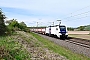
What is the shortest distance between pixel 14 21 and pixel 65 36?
38.0 feet

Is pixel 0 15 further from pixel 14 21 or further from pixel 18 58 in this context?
pixel 14 21

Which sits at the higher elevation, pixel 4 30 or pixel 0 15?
pixel 0 15

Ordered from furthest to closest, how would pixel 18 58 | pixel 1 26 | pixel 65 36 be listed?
pixel 65 36, pixel 1 26, pixel 18 58

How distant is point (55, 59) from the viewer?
29.9 feet

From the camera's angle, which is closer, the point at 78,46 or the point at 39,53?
the point at 39,53

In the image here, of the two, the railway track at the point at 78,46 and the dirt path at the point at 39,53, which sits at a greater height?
the dirt path at the point at 39,53

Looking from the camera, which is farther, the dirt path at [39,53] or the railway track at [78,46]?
the railway track at [78,46]

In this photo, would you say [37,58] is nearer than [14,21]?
Yes

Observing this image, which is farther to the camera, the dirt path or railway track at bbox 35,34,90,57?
railway track at bbox 35,34,90,57

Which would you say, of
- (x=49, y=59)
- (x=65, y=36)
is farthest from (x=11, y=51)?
(x=65, y=36)

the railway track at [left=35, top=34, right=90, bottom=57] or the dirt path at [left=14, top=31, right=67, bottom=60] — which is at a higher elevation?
the dirt path at [left=14, top=31, right=67, bottom=60]

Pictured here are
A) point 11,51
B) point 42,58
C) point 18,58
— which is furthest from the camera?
point 42,58

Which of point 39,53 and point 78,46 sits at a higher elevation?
point 39,53

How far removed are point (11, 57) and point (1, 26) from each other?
11.7 metres
